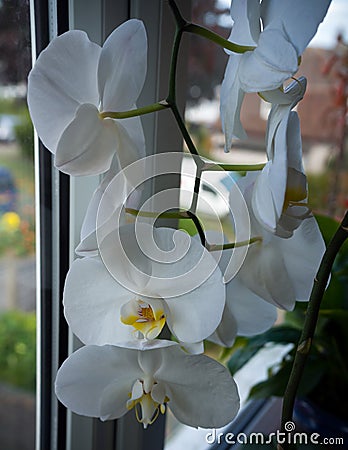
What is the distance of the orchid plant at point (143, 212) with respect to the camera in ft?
1.19

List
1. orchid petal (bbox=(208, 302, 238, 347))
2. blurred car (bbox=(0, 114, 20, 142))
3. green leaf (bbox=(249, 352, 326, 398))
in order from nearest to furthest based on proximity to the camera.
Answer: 1. orchid petal (bbox=(208, 302, 238, 347))
2. blurred car (bbox=(0, 114, 20, 142))
3. green leaf (bbox=(249, 352, 326, 398))

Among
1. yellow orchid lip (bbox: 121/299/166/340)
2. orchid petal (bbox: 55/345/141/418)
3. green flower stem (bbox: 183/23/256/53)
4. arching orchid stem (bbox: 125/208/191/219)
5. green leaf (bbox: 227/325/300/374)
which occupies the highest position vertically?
green flower stem (bbox: 183/23/256/53)

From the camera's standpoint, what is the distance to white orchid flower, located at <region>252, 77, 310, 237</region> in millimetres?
345

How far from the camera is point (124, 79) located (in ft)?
1.26

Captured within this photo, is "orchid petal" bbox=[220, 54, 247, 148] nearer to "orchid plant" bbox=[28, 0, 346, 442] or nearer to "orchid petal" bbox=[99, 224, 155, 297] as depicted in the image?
"orchid plant" bbox=[28, 0, 346, 442]

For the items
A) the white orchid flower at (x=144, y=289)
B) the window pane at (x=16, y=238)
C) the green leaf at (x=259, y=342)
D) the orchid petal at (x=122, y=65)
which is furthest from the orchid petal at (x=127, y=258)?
the green leaf at (x=259, y=342)

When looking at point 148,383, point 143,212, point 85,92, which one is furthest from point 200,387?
point 85,92

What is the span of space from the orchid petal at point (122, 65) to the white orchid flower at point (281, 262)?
0.42 ft

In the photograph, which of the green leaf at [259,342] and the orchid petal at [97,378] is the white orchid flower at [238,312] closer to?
the orchid petal at [97,378]

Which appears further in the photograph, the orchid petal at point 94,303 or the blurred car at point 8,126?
the blurred car at point 8,126

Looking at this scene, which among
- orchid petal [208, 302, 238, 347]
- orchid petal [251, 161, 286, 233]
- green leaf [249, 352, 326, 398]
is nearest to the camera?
orchid petal [251, 161, 286, 233]

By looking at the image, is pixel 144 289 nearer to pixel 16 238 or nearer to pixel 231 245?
pixel 231 245

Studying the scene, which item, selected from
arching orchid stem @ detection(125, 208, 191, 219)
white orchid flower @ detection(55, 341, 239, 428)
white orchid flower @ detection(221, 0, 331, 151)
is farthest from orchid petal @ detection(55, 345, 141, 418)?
white orchid flower @ detection(221, 0, 331, 151)

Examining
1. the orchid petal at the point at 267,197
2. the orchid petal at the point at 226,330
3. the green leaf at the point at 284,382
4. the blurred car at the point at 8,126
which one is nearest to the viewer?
the orchid petal at the point at 267,197
